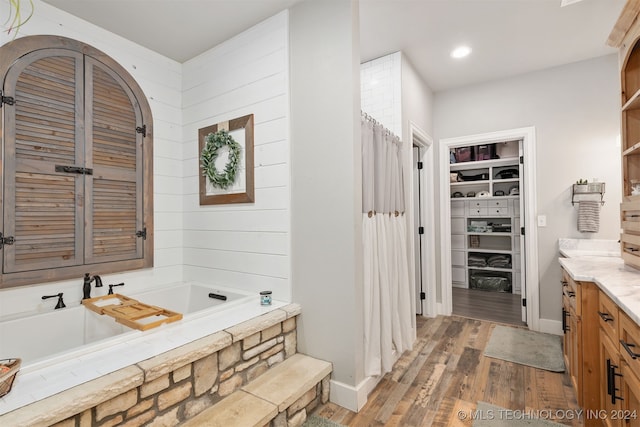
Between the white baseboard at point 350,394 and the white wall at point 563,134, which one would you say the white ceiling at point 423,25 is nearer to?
the white wall at point 563,134

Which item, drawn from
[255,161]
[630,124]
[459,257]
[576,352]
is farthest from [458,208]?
[255,161]

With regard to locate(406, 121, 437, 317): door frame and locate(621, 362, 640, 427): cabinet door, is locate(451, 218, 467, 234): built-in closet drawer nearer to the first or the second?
locate(406, 121, 437, 317): door frame

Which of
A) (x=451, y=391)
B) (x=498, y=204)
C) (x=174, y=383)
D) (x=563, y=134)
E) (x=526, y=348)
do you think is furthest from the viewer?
(x=498, y=204)

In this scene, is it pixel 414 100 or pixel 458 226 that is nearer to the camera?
pixel 414 100

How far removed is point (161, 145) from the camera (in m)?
2.91

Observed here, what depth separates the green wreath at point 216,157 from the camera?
254 cm

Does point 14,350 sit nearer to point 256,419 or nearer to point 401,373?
point 256,419

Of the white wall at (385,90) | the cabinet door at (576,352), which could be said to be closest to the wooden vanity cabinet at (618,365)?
the cabinet door at (576,352)

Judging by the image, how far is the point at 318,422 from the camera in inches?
73.3

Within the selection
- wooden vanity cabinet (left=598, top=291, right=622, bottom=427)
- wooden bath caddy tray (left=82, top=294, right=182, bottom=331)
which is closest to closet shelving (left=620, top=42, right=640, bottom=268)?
wooden vanity cabinet (left=598, top=291, right=622, bottom=427)

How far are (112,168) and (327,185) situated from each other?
5.91 feet

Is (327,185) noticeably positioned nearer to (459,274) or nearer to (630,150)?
(630,150)

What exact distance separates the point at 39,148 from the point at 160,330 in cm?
156

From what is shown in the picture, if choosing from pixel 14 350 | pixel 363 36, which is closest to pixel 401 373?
pixel 14 350
